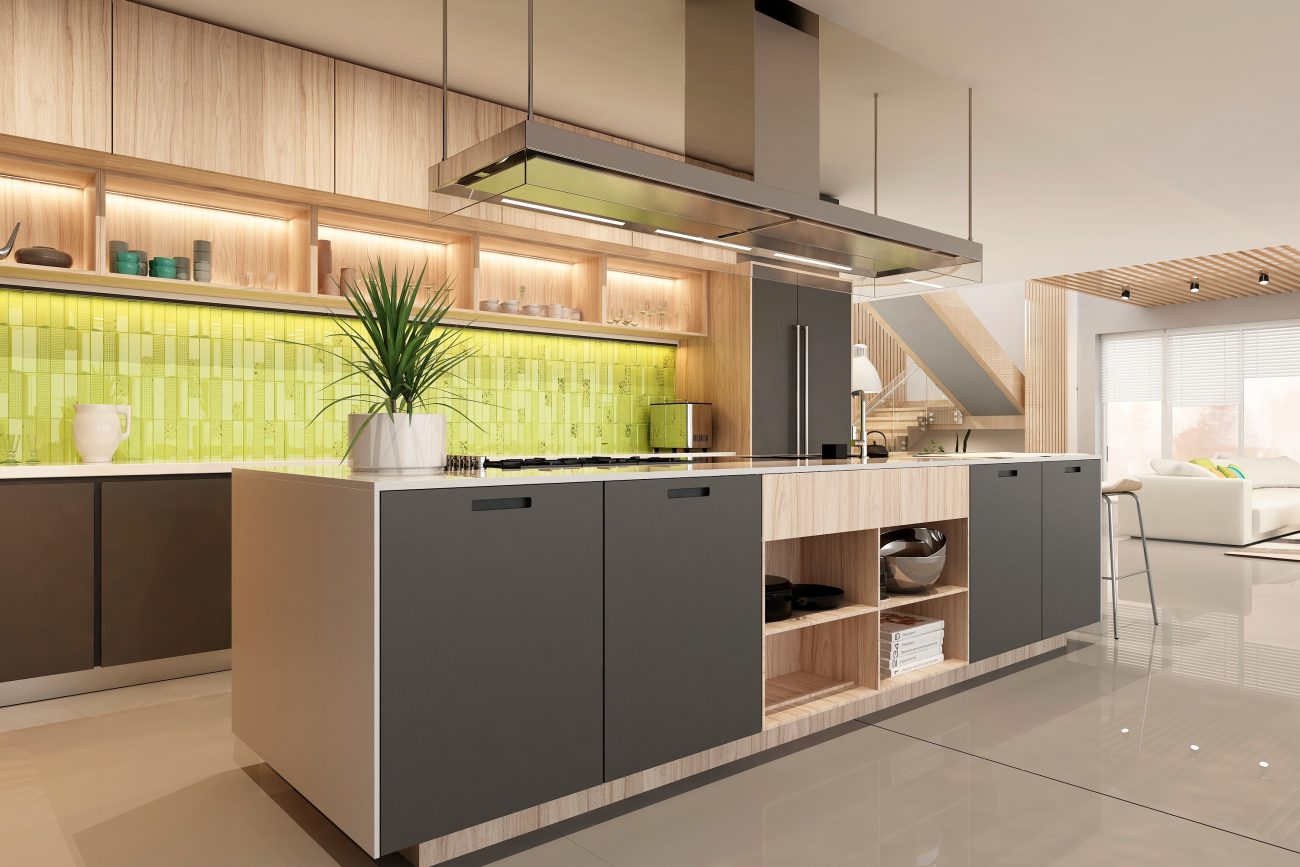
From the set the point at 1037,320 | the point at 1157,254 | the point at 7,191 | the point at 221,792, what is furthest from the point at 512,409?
the point at 1037,320

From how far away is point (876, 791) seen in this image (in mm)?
2424

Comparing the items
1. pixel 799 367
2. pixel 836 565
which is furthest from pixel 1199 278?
pixel 836 565

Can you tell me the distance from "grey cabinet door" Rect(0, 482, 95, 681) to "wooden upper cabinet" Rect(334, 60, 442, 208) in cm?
172

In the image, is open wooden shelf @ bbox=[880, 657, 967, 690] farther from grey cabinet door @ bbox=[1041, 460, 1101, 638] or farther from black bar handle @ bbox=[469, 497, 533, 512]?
black bar handle @ bbox=[469, 497, 533, 512]

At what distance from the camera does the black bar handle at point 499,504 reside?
2.00 meters

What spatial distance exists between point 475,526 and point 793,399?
13.1 ft

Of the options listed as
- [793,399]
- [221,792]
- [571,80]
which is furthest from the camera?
[793,399]

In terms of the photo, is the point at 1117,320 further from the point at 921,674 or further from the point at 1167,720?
the point at 921,674

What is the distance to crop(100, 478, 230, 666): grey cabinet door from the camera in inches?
135

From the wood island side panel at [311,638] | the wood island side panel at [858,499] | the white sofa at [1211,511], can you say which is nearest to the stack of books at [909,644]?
the wood island side panel at [858,499]

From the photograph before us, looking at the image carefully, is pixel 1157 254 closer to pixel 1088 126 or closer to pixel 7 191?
pixel 1088 126

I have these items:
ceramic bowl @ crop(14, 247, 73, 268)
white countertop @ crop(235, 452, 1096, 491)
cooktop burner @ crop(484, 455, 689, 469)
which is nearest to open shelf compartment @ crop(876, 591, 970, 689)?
white countertop @ crop(235, 452, 1096, 491)

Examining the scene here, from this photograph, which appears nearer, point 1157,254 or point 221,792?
point 221,792

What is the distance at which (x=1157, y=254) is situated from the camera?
25.1 feet
